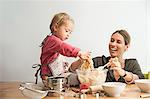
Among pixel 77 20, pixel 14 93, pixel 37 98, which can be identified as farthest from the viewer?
pixel 77 20

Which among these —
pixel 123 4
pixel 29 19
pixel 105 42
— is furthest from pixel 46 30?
pixel 123 4

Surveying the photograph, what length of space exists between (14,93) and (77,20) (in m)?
0.48

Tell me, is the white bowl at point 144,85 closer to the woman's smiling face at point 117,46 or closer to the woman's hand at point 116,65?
the woman's hand at point 116,65

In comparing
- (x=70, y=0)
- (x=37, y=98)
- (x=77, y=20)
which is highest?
(x=70, y=0)

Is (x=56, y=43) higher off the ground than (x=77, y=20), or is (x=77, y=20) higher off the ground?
(x=77, y=20)

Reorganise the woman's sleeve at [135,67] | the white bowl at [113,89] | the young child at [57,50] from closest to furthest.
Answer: the white bowl at [113,89]
the young child at [57,50]
the woman's sleeve at [135,67]

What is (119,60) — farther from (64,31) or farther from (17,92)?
(17,92)

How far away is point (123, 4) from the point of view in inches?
52.6

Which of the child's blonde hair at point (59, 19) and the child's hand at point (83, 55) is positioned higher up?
the child's blonde hair at point (59, 19)

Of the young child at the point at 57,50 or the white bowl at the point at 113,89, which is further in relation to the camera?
the young child at the point at 57,50

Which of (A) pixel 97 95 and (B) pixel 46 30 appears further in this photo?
(B) pixel 46 30

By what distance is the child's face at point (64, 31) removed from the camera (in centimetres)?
123

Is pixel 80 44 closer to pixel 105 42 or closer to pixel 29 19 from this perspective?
pixel 105 42

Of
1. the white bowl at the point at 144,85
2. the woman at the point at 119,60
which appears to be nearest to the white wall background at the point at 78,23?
the woman at the point at 119,60
